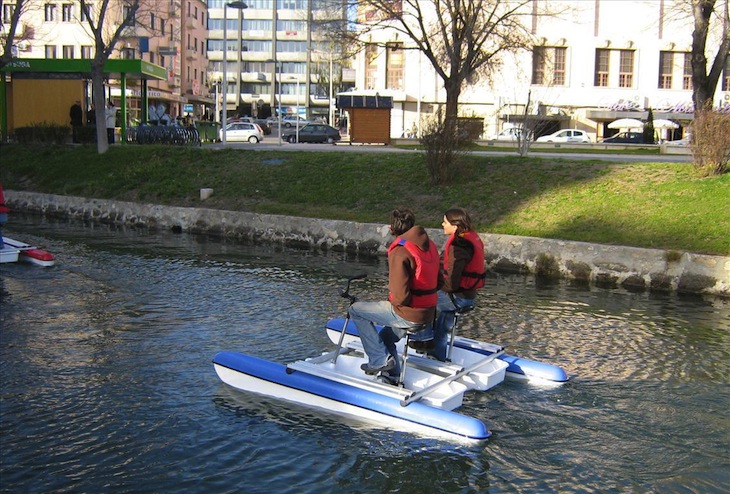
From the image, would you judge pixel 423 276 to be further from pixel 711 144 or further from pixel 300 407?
pixel 711 144

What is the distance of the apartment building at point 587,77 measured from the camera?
2152 inches

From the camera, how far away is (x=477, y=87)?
55.2 m

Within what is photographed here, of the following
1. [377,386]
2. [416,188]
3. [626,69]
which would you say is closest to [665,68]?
[626,69]

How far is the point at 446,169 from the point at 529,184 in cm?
209

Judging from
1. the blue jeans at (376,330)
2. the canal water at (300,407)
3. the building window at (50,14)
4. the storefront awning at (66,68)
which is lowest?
the canal water at (300,407)

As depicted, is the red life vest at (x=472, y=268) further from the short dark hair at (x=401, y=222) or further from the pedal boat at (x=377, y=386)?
the short dark hair at (x=401, y=222)

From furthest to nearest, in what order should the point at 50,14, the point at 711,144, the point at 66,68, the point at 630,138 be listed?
the point at 50,14 < the point at 630,138 < the point at 66,68 < the point at 711,144

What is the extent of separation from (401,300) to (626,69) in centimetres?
5491

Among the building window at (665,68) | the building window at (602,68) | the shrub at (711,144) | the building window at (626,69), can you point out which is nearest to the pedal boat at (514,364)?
the shrub at (711,144)

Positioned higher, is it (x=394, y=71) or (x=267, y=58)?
(x=267, y=58)

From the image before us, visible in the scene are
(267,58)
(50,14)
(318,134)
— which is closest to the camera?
(318,134)

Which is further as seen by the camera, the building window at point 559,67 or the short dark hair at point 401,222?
the building window at point 559,67

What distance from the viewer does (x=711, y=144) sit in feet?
56.2

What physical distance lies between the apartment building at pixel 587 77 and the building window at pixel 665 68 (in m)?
0.07
